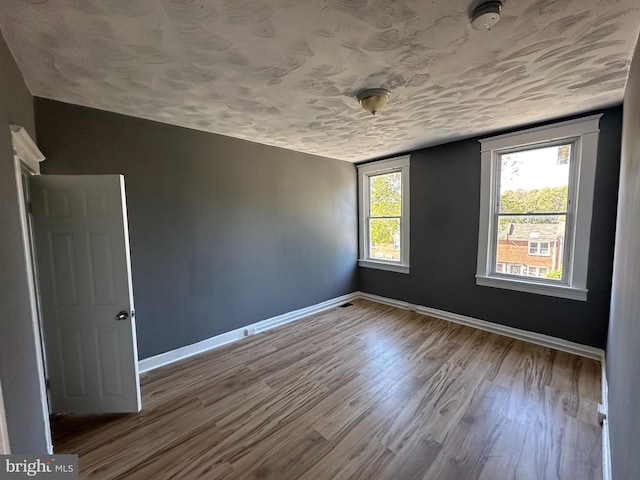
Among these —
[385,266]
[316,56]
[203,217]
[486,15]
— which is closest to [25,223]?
[203,217]

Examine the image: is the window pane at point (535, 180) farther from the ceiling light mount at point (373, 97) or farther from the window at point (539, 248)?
the ceiling light mount at point (373, 97)

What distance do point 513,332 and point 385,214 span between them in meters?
2.48

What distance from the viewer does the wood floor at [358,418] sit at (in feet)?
5.46

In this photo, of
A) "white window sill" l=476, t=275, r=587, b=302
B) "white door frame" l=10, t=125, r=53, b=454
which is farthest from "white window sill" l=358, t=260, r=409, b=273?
"white door frame" l=10, t=125, r=53, b=454

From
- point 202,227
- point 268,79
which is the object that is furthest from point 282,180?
point 268,79

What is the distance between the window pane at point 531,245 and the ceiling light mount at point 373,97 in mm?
2354

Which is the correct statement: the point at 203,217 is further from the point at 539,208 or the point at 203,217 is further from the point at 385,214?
the point at 539,208

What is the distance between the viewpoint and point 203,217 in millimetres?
3100

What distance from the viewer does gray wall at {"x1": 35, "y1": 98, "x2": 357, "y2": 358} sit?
246 centimetres

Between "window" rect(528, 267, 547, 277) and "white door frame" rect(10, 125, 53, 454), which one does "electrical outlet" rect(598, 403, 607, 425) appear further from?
"white door frame" rect(10, 125, 53, 454)

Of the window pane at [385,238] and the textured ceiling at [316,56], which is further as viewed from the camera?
the window pane at [385,238]

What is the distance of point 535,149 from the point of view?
3096 mm

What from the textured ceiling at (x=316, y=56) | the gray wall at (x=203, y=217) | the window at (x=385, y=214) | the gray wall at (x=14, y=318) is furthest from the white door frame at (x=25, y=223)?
the window at (x=385, y=214)

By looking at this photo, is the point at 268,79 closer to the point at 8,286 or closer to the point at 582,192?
the point at 8,286
